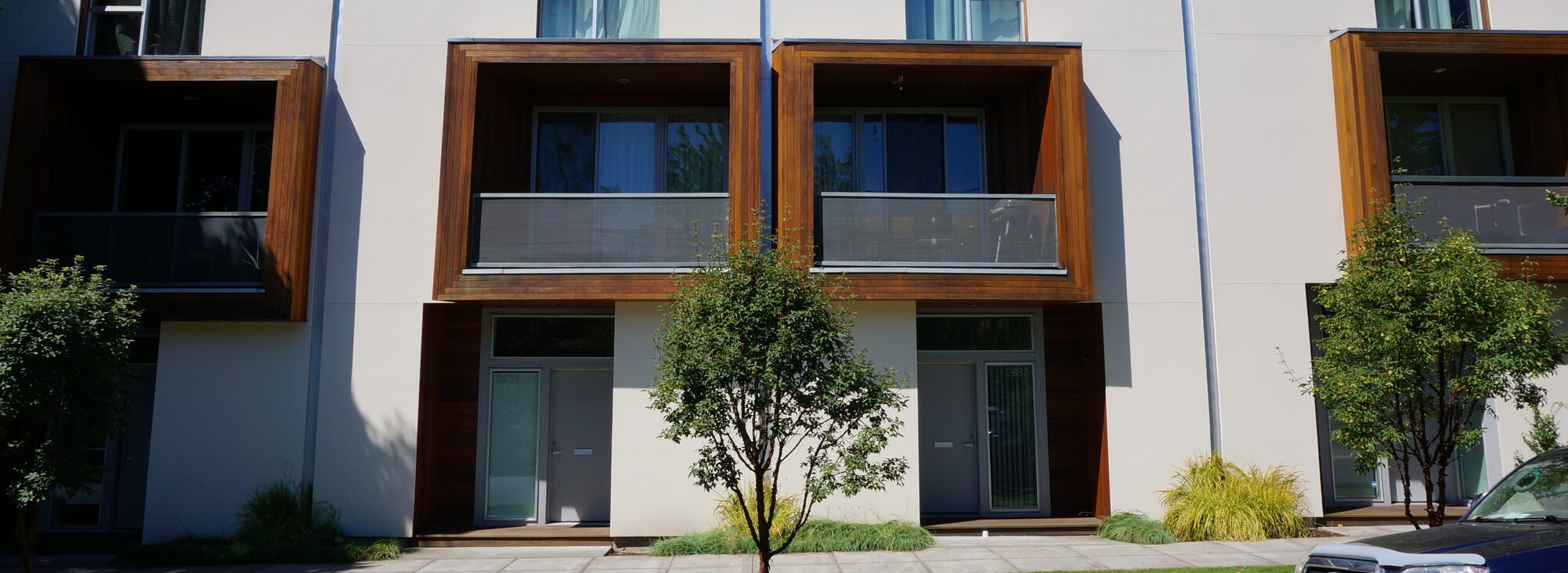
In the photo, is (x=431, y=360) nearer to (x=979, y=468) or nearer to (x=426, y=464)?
(x=426, y=464)

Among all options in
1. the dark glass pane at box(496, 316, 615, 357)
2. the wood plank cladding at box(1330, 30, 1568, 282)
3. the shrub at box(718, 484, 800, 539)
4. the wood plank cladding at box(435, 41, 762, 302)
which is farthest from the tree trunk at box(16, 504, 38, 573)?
the wood plank cladding at box(1330, 30, 1568, 282)

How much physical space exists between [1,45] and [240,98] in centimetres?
315

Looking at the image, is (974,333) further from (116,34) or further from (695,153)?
(116,34)

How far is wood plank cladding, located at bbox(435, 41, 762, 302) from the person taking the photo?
12.0 metres

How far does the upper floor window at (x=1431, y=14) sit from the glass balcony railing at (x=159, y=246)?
16.0 meters

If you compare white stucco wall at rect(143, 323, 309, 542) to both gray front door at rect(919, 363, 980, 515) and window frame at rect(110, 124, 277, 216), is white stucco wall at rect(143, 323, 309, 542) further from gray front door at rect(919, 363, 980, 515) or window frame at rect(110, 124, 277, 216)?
gray front door at rect(919, 363, 980, 515)

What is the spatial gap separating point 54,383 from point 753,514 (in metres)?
7.18

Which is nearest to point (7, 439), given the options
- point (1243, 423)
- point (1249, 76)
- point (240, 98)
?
point (240, 98)

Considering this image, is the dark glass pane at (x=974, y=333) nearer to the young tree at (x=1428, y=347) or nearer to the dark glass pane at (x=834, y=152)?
the dark glass pane at (x=834, y=152)

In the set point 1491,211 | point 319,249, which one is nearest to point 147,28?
point 319,249

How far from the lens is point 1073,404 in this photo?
13492 millimetres

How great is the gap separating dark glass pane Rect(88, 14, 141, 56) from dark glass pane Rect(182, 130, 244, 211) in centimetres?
137

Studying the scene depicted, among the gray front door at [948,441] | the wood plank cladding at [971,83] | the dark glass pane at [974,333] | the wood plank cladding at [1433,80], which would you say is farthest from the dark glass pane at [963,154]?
the wood plank cladding at [1433,80]

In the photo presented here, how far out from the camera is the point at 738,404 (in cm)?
889
